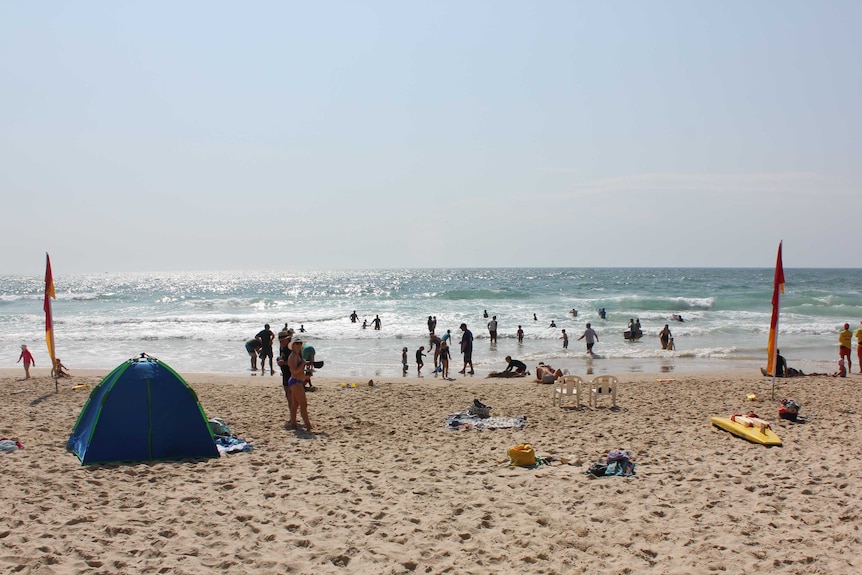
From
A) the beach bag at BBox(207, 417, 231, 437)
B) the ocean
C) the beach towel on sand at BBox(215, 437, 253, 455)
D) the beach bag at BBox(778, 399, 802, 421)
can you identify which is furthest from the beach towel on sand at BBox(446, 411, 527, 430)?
the ocean

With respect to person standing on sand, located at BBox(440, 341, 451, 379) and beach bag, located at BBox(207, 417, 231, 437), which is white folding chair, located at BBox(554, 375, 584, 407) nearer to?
person standing on sand, located at BBox(440, 341, 451, 379)

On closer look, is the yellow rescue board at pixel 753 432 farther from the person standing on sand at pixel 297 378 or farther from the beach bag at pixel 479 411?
the person standing on sand at pixel 297 378

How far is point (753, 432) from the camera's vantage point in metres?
8.62

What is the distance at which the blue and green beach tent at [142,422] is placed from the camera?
7457mm

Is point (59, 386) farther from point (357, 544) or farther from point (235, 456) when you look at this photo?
point (357, 544)

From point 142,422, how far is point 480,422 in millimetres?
5134

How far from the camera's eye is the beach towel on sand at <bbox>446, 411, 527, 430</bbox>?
9.85 m

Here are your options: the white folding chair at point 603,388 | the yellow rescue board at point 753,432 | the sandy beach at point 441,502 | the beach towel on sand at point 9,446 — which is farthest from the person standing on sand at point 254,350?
the yellow rescue board at point 753,432

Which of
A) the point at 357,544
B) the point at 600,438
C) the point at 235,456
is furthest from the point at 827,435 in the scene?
the point at 235,456

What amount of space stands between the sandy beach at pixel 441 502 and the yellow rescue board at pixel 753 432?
0.46ft

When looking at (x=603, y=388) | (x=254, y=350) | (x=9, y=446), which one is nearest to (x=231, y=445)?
(x=9, y=446)

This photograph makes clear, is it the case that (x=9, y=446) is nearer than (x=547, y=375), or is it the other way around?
(x=9, y=446)

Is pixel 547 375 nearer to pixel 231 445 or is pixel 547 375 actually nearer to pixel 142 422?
pixel 231 445

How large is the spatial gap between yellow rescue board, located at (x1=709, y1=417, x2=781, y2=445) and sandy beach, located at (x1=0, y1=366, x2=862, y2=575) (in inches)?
5.5
